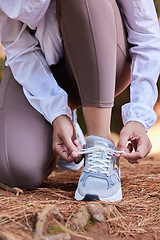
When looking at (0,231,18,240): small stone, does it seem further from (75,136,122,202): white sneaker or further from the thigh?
the thigh

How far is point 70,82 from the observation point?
4.50 feet

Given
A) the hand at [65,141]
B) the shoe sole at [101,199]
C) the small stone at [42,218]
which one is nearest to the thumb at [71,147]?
the hand at [65,141]

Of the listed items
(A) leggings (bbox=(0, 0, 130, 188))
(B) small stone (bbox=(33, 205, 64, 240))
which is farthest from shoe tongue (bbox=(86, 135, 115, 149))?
(B) small stone (bbox=(33, 205, 64, 240))

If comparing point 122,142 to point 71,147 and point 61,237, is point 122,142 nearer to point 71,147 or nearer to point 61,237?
point 71,147

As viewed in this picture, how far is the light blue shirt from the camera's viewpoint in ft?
3.78

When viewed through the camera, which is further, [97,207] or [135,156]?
[135,156]

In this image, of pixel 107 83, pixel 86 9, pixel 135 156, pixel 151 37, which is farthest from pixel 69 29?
pixel 135 156

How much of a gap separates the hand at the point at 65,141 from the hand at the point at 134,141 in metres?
0.15

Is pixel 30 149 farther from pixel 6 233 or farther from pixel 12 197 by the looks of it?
pixel 6 233

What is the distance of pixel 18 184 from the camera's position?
3.88 feet

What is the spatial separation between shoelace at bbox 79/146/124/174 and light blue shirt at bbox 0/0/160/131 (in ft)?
0.52

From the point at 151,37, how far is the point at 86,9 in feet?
1.16

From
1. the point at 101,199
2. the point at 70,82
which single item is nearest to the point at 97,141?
the point at 101,199

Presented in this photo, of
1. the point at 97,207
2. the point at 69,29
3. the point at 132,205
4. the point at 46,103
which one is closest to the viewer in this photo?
the point at 97,207
